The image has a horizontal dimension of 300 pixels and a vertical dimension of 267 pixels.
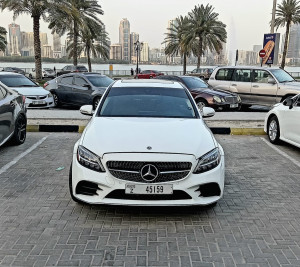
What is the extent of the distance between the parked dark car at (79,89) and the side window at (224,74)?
470 centimetres

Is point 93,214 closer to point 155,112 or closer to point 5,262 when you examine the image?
point 5,262

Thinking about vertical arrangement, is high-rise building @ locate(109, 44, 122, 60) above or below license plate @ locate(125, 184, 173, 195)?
above

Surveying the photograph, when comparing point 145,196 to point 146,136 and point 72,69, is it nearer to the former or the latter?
point 146,136

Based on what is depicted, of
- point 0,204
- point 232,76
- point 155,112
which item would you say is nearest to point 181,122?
point 155,112

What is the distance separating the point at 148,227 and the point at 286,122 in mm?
4834

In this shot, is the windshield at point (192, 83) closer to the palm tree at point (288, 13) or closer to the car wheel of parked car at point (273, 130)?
the car wheel of parked car at point (273, 130)

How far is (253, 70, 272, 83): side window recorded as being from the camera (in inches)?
506

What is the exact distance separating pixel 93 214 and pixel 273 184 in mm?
2857

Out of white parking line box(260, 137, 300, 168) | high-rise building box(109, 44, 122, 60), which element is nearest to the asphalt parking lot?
white parking line box(260, 137, 300, 168)

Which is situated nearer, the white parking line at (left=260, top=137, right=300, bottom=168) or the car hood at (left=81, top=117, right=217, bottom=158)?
the car hood at (left=81, top=117, right=217, bottom=158)

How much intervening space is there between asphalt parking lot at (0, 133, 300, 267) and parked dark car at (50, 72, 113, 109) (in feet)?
25.0

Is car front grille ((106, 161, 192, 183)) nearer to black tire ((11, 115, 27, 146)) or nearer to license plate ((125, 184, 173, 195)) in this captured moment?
license plate ((125, 184, 173, 195))

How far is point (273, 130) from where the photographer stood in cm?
793

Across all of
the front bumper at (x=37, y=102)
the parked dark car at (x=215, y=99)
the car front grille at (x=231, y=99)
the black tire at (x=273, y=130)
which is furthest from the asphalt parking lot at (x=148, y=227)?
the front bumper at (x=37, y=102)
